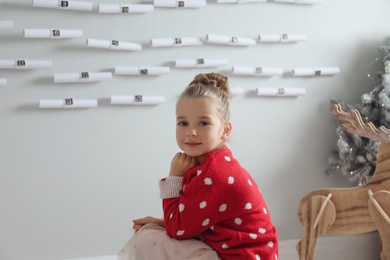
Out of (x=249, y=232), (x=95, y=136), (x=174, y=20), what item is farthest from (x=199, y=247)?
(x=174, y=20)

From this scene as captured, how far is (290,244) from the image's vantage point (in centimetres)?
338

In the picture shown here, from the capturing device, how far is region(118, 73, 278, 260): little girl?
6.09 feet

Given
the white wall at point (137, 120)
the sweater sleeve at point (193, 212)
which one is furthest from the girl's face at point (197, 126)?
the white wall at point (137, 120)

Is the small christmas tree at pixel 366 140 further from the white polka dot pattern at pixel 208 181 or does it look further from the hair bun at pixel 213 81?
the white polka dot pattern at pixel 208 181

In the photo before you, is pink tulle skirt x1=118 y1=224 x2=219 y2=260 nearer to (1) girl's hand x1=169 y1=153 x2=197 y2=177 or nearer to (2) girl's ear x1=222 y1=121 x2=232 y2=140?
(1) girl's hand x1=169 y1=153 x2=197 y2=177

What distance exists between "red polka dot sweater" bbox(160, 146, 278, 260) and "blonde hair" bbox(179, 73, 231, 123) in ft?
0.46

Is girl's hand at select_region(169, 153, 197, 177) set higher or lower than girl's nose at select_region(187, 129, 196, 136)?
lower

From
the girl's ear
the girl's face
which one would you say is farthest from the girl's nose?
the girl's ear

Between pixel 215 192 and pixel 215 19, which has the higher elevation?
pixel 215 19

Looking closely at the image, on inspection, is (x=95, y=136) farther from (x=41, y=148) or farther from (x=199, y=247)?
(x=199, y=247)

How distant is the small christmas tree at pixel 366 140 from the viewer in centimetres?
317

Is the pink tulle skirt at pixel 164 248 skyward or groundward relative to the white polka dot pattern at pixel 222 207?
groundward

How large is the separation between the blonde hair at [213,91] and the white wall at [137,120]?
103cm

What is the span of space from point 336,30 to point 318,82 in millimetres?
279
